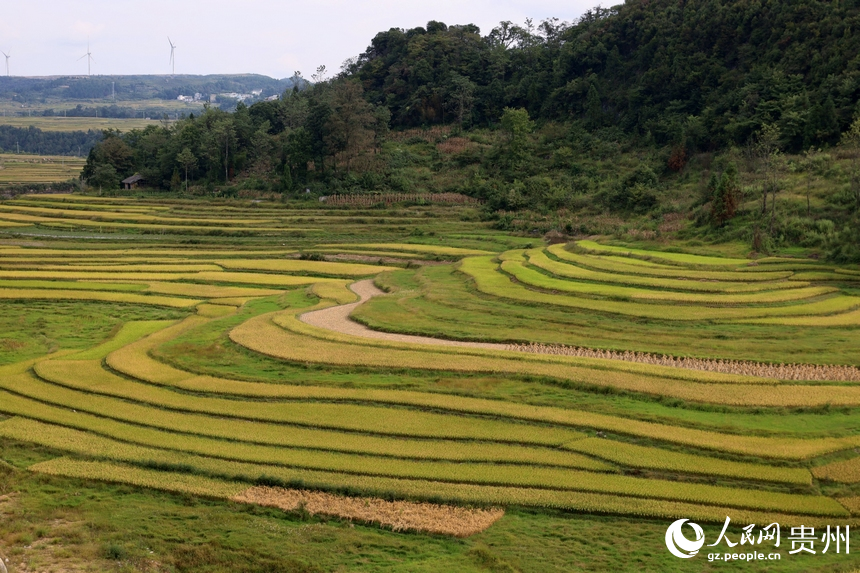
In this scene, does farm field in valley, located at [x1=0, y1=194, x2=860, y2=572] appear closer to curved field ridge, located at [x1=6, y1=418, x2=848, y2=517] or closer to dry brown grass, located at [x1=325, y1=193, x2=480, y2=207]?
curved field ridge, located at [x1=6, y1=418, x2=848, y2=517]

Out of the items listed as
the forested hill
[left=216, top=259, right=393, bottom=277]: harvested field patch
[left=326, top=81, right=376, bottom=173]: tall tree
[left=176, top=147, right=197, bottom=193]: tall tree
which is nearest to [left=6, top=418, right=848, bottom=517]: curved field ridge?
[left=216, top=259, right=393, bottom=277]: harvested field patch

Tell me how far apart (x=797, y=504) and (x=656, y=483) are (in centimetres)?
289

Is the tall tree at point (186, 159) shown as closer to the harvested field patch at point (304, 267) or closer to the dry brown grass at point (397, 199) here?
the dry brown grass at point (397, 199)

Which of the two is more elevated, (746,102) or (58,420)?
(746,102)

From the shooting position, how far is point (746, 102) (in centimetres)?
5731

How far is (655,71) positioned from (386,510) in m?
61.8

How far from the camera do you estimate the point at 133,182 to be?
79.3m

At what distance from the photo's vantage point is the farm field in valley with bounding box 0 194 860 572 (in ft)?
49.9

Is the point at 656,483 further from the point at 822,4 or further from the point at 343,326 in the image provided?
the point at 822,4

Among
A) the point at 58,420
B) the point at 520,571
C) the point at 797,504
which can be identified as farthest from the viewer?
the point at 58,420

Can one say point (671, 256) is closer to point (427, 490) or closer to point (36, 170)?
point (427, 490)

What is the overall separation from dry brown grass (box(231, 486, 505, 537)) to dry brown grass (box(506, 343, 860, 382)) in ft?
35.0

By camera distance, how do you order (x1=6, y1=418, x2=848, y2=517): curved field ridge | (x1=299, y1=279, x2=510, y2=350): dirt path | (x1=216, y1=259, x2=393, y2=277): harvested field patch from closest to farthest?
1. (x1=6, y1=418, x2=848, y2=517): curved field ridge
2. (x1=299, y1=279, x2=510, y2=350): dirt path
3. (x1=216, y1=259, x2=393, y2=277): harvested field patch

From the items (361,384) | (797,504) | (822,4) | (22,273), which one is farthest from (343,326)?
(822,4)
